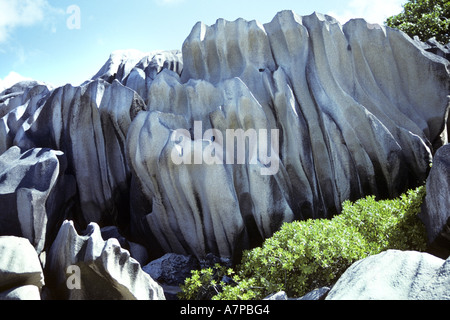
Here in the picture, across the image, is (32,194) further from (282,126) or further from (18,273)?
(282,126)

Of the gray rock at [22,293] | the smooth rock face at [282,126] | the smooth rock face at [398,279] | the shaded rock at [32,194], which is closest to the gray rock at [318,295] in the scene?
the smooth rock face at [398,279]

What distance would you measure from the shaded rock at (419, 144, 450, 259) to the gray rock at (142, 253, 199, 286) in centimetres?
446

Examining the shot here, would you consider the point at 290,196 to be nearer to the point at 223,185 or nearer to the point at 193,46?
the point at 223,185

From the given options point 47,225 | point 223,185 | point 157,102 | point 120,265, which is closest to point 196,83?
point 157,102

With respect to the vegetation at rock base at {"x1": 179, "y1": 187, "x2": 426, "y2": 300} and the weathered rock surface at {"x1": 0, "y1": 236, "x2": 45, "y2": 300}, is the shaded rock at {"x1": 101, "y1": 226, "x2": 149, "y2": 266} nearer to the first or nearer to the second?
the vegetation at rock base at {"x1": 179, "y1": 187, "x2": 426, "y2": 300}

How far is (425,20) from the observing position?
18453mm

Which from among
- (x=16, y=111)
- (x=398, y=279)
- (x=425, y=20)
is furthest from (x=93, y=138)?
(x=425, y=20)

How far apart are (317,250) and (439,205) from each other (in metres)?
2.12

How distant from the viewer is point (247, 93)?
362 inches

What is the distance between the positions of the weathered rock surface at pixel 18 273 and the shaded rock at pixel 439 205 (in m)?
6.09

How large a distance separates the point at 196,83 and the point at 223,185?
328 centimetres

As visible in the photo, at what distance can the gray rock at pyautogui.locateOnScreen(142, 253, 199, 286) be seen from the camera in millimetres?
7895

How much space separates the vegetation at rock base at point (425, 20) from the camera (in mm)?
18312

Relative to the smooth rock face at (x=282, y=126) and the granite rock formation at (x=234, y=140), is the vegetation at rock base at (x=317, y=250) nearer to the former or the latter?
the smooth rock face at (x=282, y=126)
